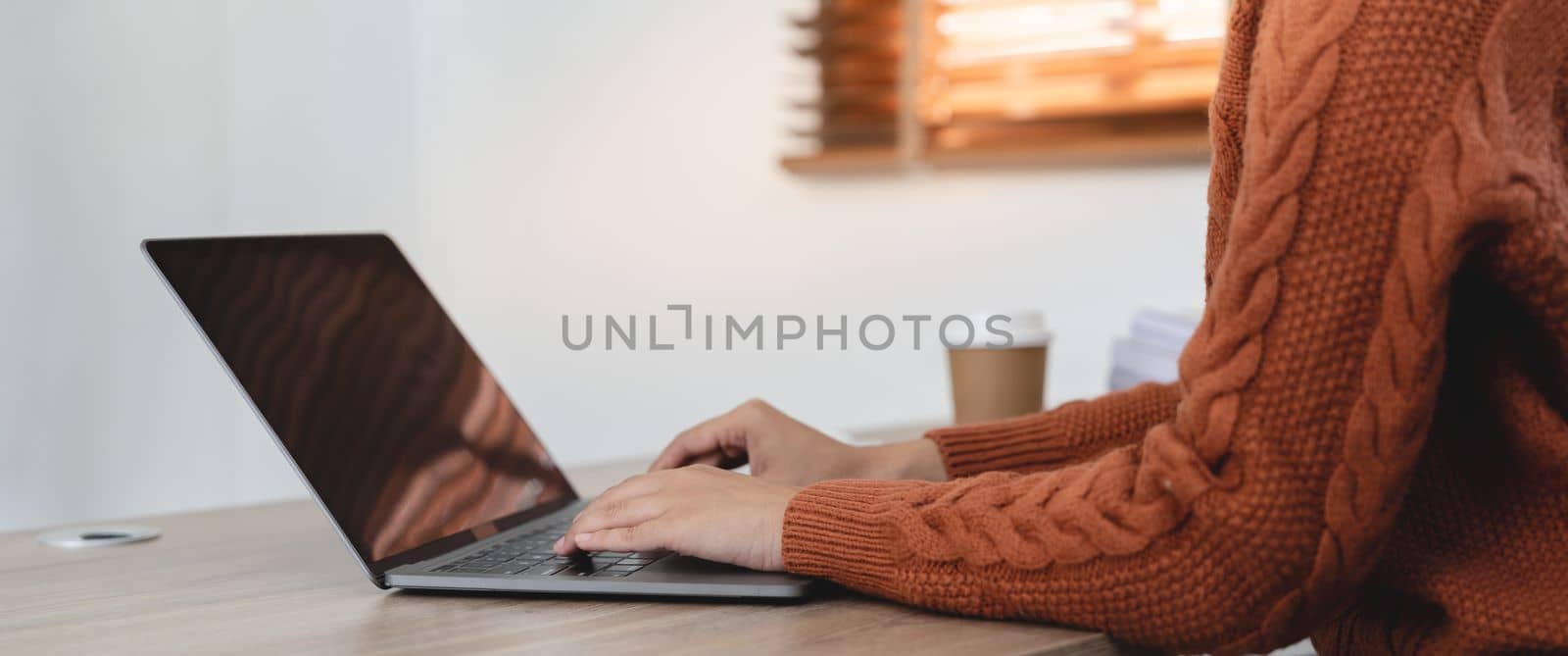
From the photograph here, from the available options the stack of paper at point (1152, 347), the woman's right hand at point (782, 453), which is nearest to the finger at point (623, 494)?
the woman's right hand at point (782, 453)

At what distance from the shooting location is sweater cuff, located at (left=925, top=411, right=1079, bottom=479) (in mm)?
884

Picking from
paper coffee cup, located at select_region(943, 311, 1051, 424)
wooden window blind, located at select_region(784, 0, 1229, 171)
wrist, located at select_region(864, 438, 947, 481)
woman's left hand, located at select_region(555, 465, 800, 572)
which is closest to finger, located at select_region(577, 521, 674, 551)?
woman's left hand, located at select_region(555, 465, 800, 572)

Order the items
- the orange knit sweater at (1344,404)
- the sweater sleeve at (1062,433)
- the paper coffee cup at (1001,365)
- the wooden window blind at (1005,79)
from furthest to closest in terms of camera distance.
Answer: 1. the wooden window blind at (1005,79)
2. the paper coffee cup at (1001,365)
3. the sweater sleeve at (1062,433)
4. the orange knit sweater at (1344,404)

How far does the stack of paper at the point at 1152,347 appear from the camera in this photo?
1.28 m

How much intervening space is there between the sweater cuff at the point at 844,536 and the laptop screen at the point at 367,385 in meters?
0.22

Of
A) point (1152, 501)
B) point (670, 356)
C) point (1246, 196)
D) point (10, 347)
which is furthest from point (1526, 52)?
point (670, 356)

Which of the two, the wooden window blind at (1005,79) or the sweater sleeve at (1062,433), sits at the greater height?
the wooden window blind at (1005,79)

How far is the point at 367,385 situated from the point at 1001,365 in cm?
59

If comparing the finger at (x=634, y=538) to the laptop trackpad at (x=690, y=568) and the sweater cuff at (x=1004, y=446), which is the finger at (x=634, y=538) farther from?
the sweater cuff at (x=1004, y=446)

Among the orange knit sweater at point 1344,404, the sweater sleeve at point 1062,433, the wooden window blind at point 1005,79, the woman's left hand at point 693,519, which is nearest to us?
the orange knit sweater at point 1344,404

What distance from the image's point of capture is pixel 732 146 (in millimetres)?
2750

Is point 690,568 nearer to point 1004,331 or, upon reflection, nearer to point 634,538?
point 634,538

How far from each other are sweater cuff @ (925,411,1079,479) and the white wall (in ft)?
4.75

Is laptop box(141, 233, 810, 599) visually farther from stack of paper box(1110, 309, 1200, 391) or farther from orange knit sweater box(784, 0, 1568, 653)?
stack of paper box(1110, 309, 1200, 391)
